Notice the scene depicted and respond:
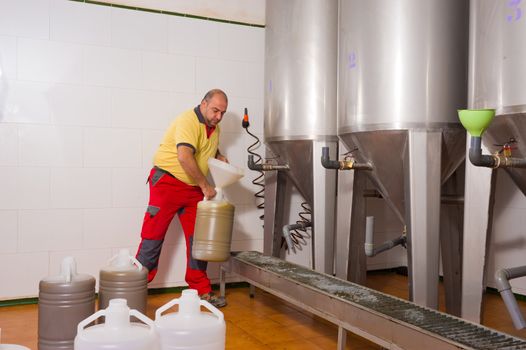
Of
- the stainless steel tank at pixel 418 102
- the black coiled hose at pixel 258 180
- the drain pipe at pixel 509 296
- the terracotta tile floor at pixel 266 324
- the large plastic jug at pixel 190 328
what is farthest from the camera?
the black coiled hose at pixel 258 180

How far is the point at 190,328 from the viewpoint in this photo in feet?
3.60

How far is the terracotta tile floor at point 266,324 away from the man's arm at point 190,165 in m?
0.79

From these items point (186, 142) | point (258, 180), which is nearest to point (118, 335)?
point (186, 142)

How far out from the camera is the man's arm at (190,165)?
128 inches

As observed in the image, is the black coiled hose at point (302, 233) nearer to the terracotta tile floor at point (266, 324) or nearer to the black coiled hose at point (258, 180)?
the black coiled hose at point (258, 180)

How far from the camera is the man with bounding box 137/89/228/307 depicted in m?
3.37

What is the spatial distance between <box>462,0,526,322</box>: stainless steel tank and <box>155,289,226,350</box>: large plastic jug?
147 centimetres

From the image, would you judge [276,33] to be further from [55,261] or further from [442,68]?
[55,261]

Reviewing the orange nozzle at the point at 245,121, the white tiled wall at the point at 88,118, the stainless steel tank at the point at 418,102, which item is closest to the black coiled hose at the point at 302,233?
the white tiled wall at the point at 88,118

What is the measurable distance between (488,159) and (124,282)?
1.54 metres

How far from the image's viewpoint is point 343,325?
7.25 ft

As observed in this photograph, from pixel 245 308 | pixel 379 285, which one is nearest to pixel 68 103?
pixel 245 308

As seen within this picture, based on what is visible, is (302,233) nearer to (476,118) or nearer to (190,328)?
(476,118)

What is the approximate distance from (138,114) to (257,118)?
91 centimetres
